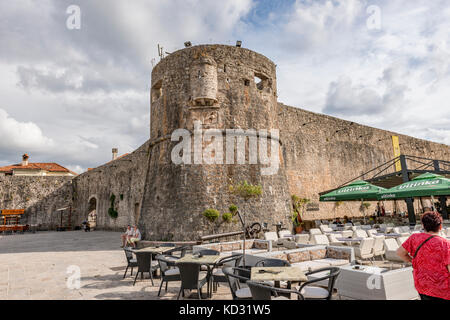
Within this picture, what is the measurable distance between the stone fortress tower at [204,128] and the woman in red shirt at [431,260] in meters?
8.56

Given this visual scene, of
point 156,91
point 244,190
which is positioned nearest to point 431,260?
point 244,190

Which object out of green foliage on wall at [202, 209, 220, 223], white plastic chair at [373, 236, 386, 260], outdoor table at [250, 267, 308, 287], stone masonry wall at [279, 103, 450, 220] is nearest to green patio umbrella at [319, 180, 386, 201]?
white plastic chair at [373, 236, 386, 260]

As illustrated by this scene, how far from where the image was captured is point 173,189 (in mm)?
11445

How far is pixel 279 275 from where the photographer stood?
3.40 meters

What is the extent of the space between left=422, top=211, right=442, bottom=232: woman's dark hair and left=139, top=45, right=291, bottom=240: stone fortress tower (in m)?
8.65

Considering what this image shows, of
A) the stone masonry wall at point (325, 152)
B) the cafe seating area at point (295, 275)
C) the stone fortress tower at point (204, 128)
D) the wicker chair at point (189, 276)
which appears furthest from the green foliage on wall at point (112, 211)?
the wicker chair at point (189, 276)

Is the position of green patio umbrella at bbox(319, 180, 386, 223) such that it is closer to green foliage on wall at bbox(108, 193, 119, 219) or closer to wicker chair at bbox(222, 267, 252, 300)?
wicker chair at bbox(222, 267, 252, 300)

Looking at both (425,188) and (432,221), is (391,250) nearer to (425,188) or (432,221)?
(425,188)

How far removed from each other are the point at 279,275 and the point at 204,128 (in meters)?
8.89

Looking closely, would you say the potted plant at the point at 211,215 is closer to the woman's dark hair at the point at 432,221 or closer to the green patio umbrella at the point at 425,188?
the green patio umbrella at the point at 425,188

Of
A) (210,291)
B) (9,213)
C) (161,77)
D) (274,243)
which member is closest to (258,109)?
(161,77)

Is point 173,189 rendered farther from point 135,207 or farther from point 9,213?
point 9,213

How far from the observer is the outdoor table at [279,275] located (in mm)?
3213
